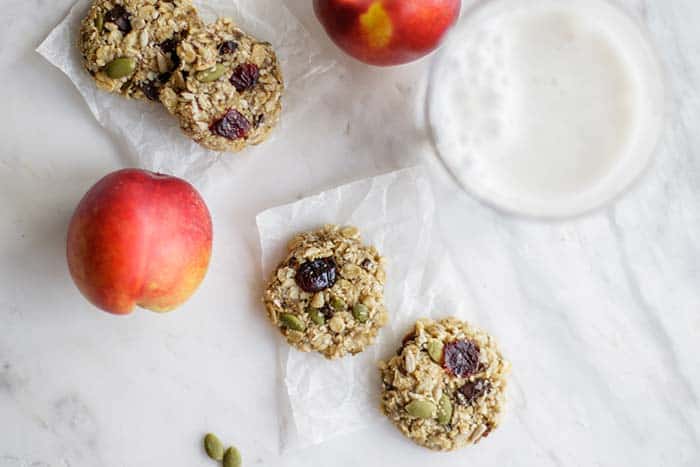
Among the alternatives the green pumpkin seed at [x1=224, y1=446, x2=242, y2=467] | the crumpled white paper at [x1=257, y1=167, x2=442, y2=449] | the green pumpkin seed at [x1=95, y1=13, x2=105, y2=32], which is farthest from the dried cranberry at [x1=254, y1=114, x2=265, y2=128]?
the green pumpkin seed at [x1=224, y1=446, x2=242, y2=467]

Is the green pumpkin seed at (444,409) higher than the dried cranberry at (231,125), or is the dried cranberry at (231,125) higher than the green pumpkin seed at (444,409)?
the dried cranberry at (231,125)

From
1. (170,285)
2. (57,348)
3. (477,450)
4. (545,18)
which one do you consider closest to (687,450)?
(477,450)

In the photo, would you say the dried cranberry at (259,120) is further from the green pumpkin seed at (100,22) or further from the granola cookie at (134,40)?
the green pumpkin seed at (100,22)

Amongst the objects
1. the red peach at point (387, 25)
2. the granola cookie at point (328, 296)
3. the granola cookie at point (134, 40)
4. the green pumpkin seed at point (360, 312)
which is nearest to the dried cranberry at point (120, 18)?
the granola cookie at point (134, 40)

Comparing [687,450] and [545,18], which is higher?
→ [545,18]

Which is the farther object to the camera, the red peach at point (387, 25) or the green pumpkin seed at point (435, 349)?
the green pumpkin seed at point (435, 349)

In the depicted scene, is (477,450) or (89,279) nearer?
(89,279)

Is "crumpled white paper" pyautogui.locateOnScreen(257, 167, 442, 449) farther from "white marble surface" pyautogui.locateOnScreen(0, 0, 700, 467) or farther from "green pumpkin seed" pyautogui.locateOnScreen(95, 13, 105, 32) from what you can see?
"green pumpkin seed" pyautogui.locateOnScreen(95, 13, 105, 32)

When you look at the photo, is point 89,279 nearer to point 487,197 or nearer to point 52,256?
point 52,256
